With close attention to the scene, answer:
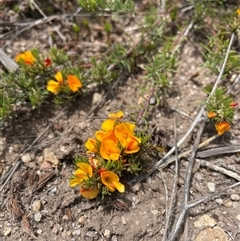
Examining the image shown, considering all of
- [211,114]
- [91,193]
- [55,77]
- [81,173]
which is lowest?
[211,114]

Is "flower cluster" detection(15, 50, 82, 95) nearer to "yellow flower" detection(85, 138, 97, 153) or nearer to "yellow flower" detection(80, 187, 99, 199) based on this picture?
"yellow flower" detection(85, 138, 97, 153)

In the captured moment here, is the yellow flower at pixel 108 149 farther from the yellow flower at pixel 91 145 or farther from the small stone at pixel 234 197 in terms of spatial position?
the small stone at pixel 234 197

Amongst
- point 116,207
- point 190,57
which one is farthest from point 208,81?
point 116,207

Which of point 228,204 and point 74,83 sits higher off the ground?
point 74,83

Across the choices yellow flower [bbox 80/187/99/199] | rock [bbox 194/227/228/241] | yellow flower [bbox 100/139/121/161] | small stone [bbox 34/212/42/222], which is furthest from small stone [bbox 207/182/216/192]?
small stone [bbox 34/212/42/222]

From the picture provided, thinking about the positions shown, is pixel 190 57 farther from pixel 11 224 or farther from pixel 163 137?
pixel 11 224

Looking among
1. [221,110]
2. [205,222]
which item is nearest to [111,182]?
[205,222]

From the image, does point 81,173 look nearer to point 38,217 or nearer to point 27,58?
point 38,217
